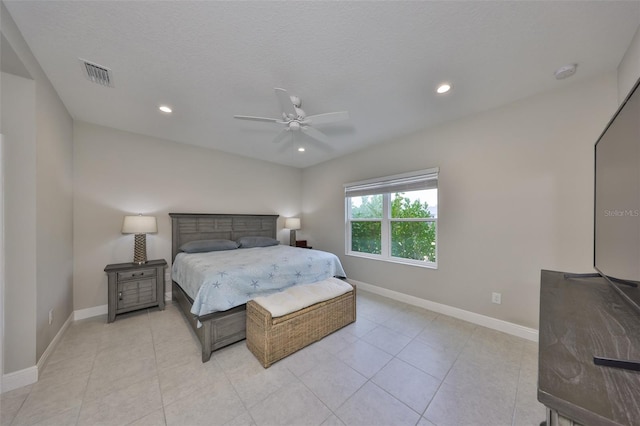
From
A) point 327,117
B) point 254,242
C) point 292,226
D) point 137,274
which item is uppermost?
point 327,117

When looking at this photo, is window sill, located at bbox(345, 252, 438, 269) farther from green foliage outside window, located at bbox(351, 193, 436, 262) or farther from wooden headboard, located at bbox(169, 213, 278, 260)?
wooden headboard, located at bbox(169, 213, 278, 260)

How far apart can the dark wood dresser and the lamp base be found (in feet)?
13.1

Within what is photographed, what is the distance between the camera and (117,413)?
149 centimetres

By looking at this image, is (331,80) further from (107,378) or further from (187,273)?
(107,378)

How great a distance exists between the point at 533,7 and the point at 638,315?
1775 mm

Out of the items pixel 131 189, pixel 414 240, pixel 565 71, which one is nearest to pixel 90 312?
pixel 131 189

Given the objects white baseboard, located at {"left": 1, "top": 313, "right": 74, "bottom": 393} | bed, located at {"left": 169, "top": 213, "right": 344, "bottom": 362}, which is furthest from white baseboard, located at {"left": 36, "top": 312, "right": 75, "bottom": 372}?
bed, located at {"left": 169, "top": 213, "right": 344, "bottom": 362}

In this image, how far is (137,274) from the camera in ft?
9.75

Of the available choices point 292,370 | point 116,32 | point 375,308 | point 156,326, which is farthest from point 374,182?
point 156,326

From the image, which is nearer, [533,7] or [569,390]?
[569,390]

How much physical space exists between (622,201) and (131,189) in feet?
15.9

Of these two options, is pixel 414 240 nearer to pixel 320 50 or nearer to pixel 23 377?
pixel 320 50

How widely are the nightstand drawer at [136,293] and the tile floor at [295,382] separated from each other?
0.40 m

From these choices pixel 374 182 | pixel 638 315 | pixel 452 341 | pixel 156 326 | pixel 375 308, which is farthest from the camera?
pixel 374 182
